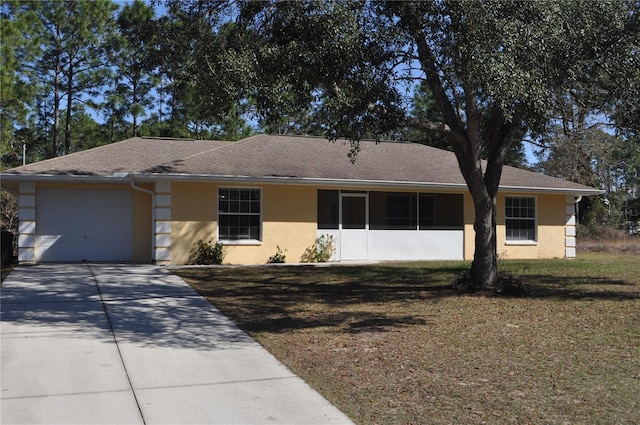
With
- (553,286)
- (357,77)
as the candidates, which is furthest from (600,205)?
(357,77)

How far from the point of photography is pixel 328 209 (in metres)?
19.6

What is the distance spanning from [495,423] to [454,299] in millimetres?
6633

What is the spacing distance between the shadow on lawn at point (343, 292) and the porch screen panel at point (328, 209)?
7.04ft

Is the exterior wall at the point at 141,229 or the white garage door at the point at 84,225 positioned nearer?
the white garage door at the point at 84,225

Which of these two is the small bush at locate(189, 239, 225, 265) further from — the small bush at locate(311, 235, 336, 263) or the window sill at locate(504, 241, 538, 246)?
the window sill at locate(504, 241, 538, 246)

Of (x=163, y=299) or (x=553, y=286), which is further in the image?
(x=553, y=286)

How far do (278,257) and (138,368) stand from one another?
12011 millimetres

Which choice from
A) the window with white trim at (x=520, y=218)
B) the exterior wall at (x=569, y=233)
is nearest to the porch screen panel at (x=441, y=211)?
the window with white trim at (x=520, y=218)

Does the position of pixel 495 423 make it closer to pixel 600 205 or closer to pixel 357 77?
pixel 357 77

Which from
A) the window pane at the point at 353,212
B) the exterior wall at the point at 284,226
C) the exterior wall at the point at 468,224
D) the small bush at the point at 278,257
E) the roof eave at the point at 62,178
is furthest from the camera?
the exterior wall at the point at 468,224

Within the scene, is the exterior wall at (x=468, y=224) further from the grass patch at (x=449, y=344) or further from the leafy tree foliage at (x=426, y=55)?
the leafy tree foliage at (x=426, y=55)

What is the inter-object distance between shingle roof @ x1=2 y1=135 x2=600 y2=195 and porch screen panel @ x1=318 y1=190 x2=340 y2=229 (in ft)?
2.40

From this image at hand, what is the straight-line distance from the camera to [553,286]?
44.7ft

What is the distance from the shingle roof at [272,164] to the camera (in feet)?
58.2
